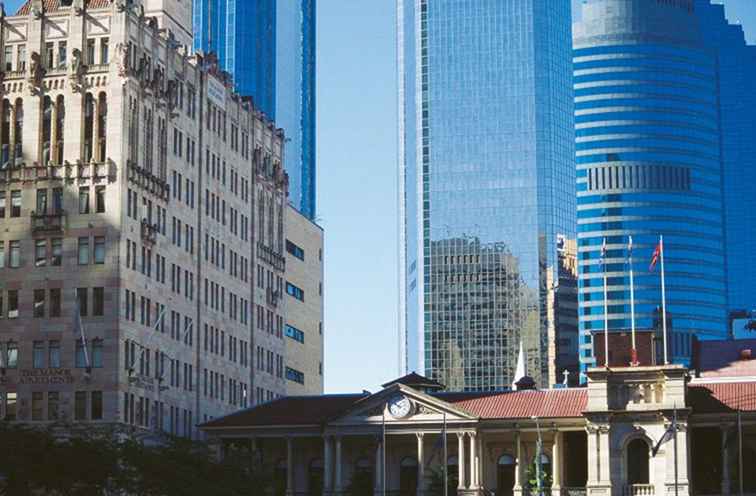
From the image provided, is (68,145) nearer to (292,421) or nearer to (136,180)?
(136,180)

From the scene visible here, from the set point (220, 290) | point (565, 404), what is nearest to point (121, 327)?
point (220, 290)

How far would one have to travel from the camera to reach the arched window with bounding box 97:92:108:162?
527 feet

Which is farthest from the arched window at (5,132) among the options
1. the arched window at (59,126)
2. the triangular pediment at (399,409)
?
the triangular pediment at (399,409)

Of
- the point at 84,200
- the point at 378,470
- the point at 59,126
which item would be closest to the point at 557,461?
the point at 378,470

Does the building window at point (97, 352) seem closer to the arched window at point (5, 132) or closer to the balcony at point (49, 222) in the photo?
the balcony at point (49, 222)

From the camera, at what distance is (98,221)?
520 feet

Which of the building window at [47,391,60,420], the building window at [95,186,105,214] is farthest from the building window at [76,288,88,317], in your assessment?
the building window at [47,391,60,420]

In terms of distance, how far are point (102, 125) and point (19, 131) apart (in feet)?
27.8

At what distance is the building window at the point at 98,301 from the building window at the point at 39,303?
5000 mm

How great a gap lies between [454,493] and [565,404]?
1286 centimetres

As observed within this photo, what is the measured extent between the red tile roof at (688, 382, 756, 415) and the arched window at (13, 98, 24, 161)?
65.7 meters

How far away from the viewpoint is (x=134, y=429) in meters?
157

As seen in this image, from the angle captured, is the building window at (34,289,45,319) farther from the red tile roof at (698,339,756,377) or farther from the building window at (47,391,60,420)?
the red tile roof at (698,339,756,377)

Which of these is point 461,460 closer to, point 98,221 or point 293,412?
point 293,412
